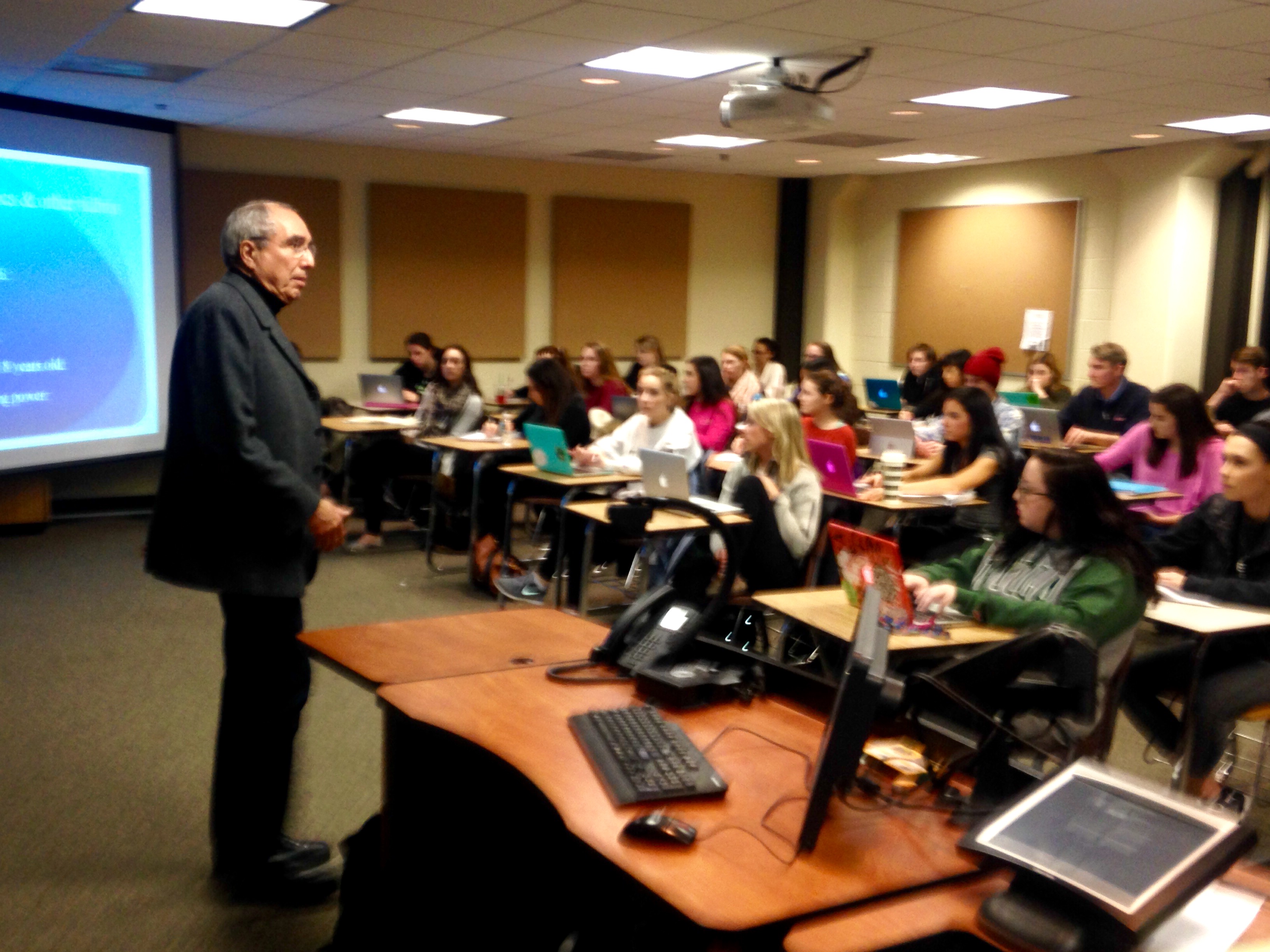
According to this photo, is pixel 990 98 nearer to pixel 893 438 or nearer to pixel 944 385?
pixel 893 438

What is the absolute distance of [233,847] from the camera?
2.98 metres

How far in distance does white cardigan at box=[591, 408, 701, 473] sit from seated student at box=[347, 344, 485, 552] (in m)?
1.30

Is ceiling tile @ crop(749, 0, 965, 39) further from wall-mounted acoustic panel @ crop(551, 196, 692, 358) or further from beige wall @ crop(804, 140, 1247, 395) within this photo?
wall-mounted acoustic panel @ crop(551, 196, 692, 358)

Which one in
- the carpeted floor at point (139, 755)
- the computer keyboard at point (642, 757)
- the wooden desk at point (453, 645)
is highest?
the computer keyboard at point (642, 757)

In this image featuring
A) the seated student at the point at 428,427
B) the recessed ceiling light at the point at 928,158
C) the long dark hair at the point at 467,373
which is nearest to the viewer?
the seated student at the point at 428,427

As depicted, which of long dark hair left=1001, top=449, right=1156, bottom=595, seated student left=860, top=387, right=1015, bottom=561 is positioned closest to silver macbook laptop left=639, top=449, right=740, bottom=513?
seated student left=860, top=387, right=1015, bottom=561

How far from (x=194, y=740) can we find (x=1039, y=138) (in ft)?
23.1

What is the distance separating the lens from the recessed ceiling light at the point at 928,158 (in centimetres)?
948

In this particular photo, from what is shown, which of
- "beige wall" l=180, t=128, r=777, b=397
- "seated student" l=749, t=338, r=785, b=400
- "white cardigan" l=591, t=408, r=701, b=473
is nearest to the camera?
"white cardigan" l=591, t=408, r=701, b=473

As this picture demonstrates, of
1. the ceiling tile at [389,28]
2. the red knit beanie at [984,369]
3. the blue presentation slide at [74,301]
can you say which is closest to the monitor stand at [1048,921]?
the ceiling tile at [389,28]

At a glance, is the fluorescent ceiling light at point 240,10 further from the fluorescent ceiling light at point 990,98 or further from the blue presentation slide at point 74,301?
the fluorescent ceiling light at point 990,98

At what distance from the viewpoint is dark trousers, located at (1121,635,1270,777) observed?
3295 millimetres

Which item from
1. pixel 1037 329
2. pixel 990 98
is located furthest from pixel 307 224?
pixel 1037 329

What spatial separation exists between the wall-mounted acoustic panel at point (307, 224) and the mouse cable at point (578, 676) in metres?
6.62
